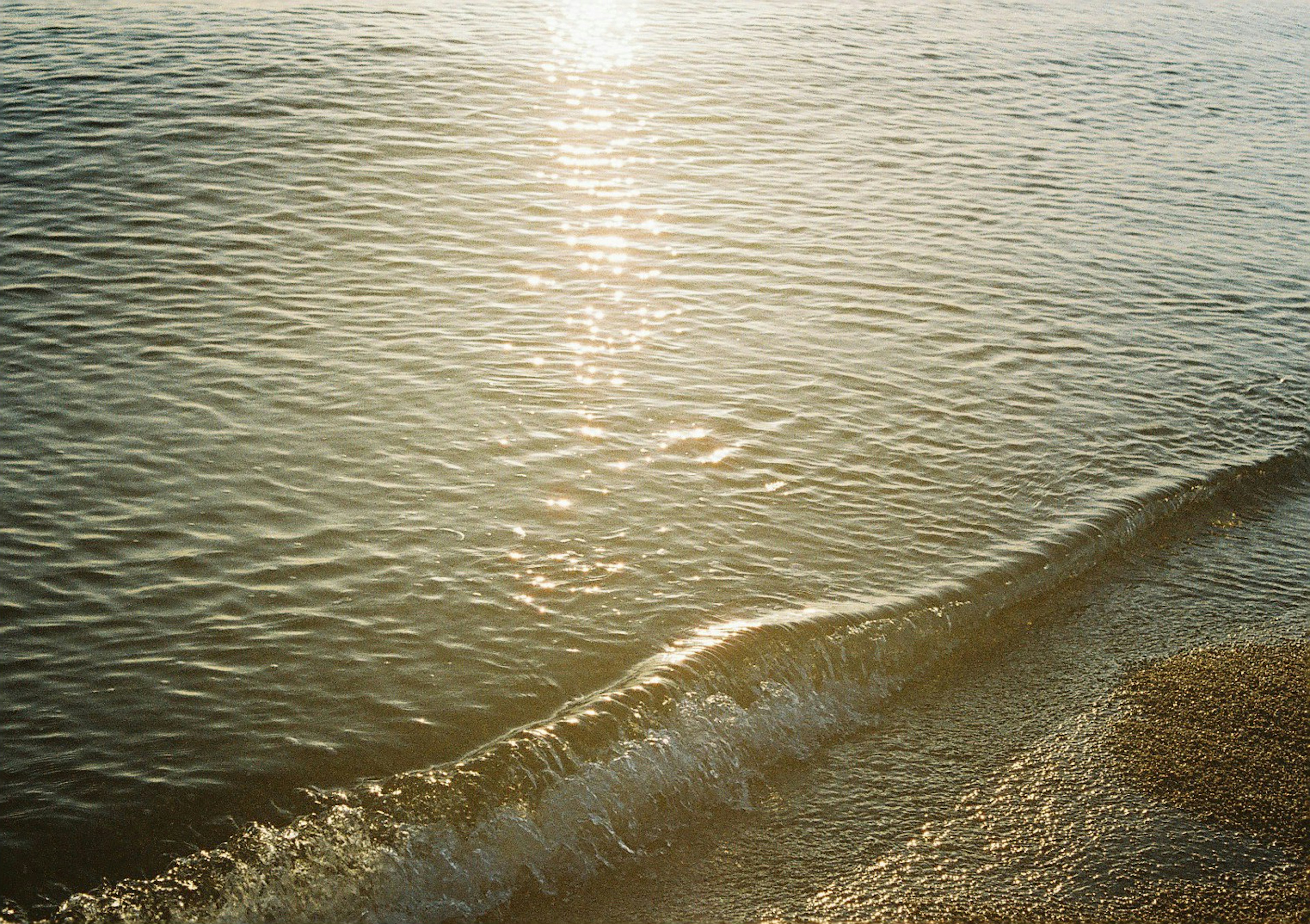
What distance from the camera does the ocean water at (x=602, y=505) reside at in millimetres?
4992

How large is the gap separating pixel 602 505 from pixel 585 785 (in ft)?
7.99

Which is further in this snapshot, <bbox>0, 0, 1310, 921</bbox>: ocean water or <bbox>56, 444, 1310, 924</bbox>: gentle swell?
<bbox>0, 0, 1310, 921</bbox>: ocean water

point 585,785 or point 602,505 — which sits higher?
point 602,505

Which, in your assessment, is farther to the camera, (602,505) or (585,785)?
(602,505)

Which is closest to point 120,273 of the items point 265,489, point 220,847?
point 265,489

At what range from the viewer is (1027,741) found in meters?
5.73

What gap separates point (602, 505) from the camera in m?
7.41

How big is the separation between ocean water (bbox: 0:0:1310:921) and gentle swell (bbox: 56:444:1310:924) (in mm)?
21

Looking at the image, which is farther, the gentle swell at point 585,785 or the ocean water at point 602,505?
the ocean water at point 602,505

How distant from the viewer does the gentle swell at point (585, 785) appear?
4.63m

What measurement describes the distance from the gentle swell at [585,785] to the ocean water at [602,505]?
0.02 meters

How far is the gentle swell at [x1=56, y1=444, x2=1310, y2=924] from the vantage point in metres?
4.63

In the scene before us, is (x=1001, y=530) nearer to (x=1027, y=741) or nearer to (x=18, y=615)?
(x=1027, y=741)

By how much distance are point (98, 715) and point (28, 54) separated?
15.1 meters
